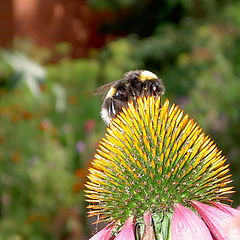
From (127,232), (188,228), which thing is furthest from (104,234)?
(188,228)

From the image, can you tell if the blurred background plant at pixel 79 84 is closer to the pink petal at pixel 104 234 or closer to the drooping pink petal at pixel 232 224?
the pink petal at pixel 104 234

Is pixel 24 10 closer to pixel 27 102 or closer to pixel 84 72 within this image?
pixel 84 72

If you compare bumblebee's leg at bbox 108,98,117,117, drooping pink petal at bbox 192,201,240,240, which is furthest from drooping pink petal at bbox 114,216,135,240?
bumblebee's leg at bbox 108,98,117,117

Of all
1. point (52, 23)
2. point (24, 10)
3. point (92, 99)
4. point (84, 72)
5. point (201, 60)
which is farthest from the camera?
point (52, 23)

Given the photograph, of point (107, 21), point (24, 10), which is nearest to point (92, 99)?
point (24, 10)

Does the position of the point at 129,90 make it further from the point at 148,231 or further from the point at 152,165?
the point at 148,231

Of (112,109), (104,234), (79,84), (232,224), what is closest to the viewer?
(232,224)
